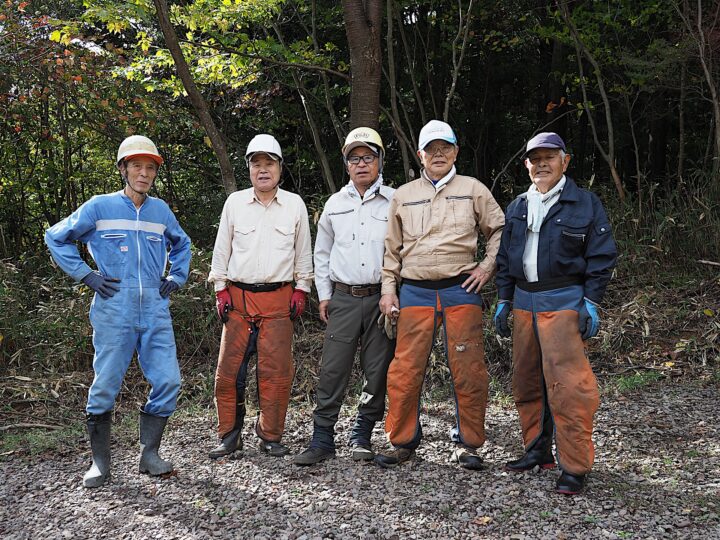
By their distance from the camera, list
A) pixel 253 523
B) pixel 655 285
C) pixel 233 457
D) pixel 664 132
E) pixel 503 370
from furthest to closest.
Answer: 1. pixel 664 132
2. pixel 655 285
3. pixel 503 370
4. pixel 233 457
5. pixel 253 523

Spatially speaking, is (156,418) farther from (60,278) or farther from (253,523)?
(60,278)

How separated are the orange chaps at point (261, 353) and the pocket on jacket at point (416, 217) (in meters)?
0.90

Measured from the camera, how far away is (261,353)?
14.2 ft

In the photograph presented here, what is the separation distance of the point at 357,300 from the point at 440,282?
55 centimetres

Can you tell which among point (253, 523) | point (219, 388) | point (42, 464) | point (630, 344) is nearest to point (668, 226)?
point (630, 344)

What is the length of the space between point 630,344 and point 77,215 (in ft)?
15.4

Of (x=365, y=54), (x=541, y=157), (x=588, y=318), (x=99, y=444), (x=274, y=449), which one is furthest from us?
(x=365, y=54)

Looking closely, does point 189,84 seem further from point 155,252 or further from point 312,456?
point 312,456

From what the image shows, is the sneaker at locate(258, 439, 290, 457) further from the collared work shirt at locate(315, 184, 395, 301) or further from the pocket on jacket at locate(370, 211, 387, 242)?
the pocket on jacket at locate(370, 211, 387, 242)

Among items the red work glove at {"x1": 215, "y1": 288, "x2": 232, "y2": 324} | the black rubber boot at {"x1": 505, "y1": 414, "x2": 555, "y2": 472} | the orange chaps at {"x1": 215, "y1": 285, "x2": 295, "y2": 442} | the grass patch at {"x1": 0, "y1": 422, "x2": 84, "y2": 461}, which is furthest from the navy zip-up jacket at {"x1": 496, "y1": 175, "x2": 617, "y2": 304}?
the grass patch at {"x1": 0, "y1": 422, "x2": 84, "y2": 461}

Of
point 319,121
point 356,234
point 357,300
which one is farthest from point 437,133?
point 319,121

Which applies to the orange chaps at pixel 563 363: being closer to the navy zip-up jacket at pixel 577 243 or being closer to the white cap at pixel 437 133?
the navy zip-up jacket at pixel 577 243

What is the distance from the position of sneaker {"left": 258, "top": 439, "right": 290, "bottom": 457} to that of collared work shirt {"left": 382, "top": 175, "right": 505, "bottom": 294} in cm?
125

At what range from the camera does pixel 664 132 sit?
11.2 m
